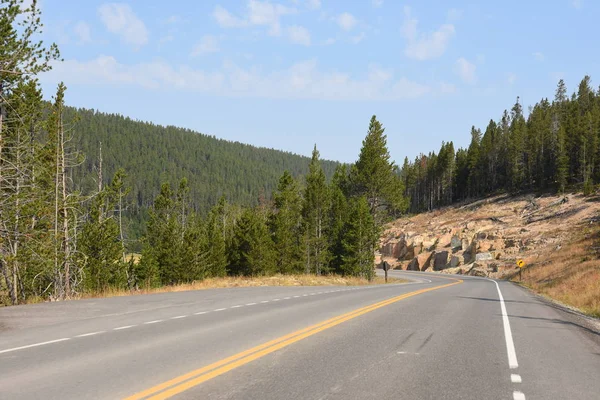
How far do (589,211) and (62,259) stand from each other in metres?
67.4

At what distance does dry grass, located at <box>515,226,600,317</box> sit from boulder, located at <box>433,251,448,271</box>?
59.4ft

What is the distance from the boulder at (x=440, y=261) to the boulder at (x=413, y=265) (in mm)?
2836

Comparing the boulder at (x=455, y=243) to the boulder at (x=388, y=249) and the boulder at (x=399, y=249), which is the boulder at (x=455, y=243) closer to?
the boulder at (x=399, y=249)

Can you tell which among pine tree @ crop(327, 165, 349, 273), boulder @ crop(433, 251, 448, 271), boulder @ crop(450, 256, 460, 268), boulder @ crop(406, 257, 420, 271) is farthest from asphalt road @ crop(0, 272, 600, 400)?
boulder @ crop(406, 257, 420, 271)

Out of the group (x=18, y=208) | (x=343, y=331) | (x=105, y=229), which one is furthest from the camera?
A: (x=105, y=229)

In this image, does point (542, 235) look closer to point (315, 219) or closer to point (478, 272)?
point (478, 272)

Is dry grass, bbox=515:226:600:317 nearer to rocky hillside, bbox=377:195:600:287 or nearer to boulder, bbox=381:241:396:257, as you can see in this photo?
rocky hillside, bbox=377:195:600:287

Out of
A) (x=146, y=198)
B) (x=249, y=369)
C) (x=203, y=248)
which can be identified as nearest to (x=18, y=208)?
(x=249, y=369)

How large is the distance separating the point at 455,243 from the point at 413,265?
6.89m

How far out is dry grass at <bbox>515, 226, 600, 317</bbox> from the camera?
21.3 metres

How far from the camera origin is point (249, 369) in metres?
6.71

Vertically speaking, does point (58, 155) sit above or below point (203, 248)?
above

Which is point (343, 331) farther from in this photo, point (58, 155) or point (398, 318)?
point (58, 155)

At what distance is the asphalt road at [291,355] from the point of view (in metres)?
5.80
